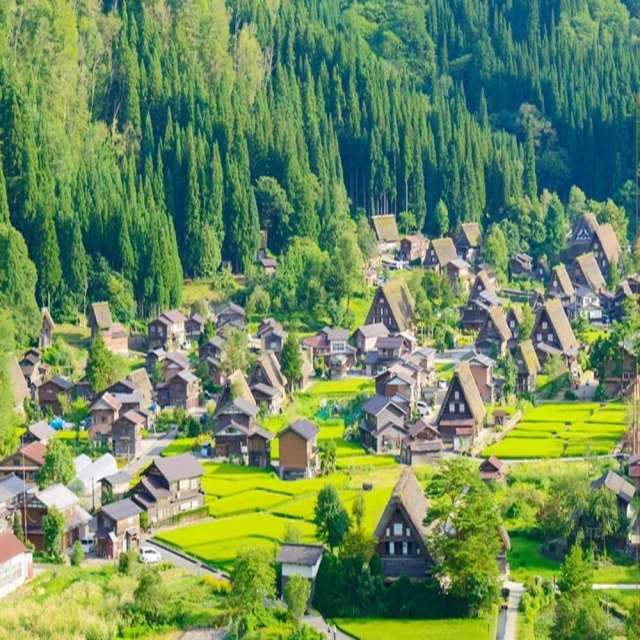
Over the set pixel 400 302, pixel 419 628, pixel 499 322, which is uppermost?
pixel 400 302

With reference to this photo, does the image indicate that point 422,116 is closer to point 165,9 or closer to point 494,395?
point 165,9

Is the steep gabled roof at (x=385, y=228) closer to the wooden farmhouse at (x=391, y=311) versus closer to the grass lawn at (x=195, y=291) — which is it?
the grass lawn at (x=195, y=291)

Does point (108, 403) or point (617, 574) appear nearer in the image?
point (617, 574)

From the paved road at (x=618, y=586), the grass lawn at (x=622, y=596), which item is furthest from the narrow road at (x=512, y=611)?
the grass lawn at (x=622, y=596)

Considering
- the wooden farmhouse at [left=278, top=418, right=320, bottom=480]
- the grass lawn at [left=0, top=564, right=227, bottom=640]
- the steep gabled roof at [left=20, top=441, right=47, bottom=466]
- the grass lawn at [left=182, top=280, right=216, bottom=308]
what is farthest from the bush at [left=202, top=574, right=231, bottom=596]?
the grass lawn at [left=182, top=280, right=216, bottom=308]

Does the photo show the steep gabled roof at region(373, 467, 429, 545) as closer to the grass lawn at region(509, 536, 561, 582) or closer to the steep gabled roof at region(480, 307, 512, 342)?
the grass lawn at region(509, 536, 561, 582)

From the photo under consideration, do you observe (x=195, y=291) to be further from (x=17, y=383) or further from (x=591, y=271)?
Answer: (x=591, y=271)

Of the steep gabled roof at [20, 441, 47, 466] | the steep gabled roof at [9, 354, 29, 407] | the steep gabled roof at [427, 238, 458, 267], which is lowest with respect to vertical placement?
the steep gabled roof at [20, 441, 47, 466]

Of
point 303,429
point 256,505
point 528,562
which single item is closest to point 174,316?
point 303,429
